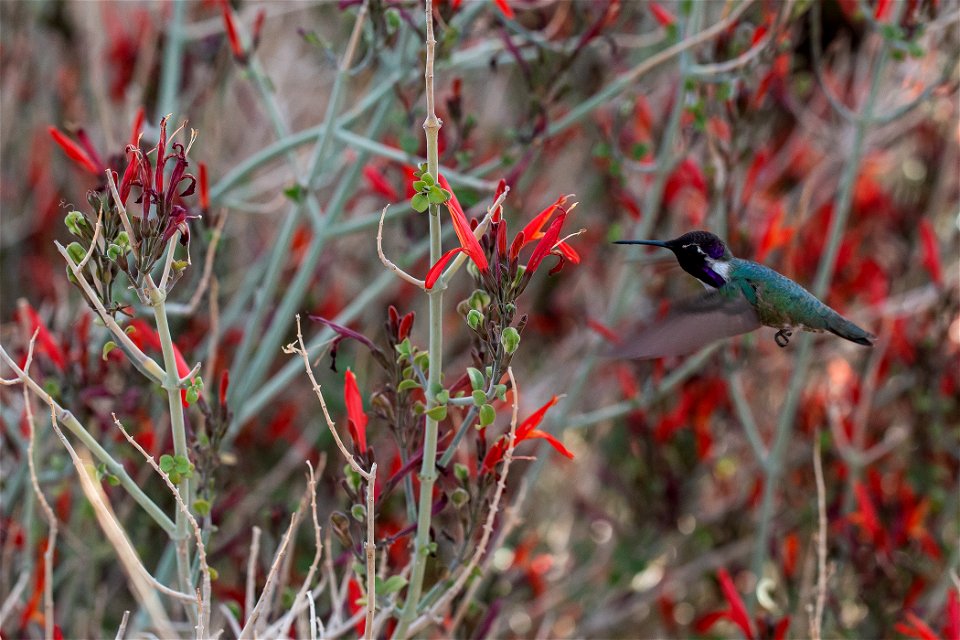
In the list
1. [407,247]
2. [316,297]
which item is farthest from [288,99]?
[407,247]

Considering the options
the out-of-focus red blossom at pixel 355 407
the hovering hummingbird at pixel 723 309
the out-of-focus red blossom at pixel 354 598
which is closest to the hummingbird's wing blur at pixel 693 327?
the hovering hummingbird at pixel 723 309

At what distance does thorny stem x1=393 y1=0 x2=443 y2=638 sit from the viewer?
67.3 inches

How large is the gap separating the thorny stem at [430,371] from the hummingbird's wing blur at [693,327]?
42 cm

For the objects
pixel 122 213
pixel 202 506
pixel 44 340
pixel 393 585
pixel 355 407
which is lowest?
pixel 393 585

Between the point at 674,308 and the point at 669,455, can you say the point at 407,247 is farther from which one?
the point at 669,455

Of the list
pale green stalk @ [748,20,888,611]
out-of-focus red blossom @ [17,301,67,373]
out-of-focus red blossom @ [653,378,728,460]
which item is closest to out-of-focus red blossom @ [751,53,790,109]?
pale green stalk @ [748,20,888,611]

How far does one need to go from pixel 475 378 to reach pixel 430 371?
0.13 metres

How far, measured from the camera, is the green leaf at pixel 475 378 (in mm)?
1738

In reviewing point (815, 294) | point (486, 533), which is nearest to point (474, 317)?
point (486, 533)

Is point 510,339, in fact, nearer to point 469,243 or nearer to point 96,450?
point 469,243

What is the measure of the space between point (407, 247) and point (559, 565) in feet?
4.53

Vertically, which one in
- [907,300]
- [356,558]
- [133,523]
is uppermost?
[356,558]

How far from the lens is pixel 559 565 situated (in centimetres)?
384

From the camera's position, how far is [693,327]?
227 cm
